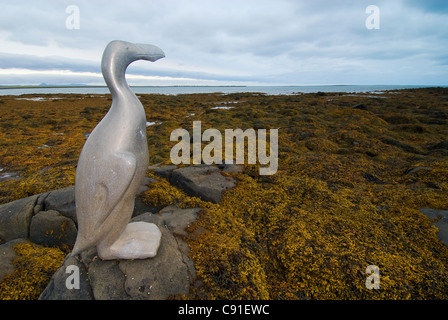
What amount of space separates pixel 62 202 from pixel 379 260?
5.47 metres

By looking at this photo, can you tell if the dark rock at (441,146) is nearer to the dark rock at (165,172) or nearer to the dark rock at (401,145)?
the dark rock at (401,145)

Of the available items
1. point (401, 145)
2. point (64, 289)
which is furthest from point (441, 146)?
point (64, 289)

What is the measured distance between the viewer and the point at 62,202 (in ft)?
14.8

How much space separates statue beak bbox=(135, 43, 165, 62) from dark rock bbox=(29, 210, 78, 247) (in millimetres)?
3307

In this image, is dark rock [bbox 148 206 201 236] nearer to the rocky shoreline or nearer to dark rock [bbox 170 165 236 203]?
the rocky shoreline

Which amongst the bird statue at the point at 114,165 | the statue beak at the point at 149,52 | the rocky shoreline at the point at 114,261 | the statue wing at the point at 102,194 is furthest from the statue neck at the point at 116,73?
the rocky shoreline at the point at 114,261

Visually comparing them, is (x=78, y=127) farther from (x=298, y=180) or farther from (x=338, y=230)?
(x=338, y=230)

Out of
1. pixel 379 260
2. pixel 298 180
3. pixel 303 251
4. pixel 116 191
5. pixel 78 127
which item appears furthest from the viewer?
pixel 78 127

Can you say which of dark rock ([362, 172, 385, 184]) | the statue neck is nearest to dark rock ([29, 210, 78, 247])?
the statue neck

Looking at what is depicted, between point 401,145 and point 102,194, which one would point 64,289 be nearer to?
point 102,194

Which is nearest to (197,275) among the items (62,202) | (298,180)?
(62,202)

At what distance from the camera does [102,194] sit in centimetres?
262

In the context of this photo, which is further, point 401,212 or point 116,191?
point 401,212
